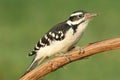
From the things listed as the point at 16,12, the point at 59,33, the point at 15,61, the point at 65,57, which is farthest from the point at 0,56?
the point at 65,57

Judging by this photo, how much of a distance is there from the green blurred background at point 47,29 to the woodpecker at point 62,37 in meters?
1.05

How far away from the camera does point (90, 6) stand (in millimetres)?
9398

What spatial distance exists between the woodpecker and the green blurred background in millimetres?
1055

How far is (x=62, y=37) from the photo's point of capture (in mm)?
5238

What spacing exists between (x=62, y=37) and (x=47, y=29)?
3.25m

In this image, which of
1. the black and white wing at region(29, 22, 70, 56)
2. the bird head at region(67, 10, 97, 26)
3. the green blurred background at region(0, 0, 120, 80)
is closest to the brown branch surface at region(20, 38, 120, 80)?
the bird head at region(67, 10, 97, 26)

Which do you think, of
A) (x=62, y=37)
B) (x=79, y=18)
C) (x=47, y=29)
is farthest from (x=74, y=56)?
(x=47, y=29)

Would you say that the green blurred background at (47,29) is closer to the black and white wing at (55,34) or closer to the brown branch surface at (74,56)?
the black and white wing at (55,34)

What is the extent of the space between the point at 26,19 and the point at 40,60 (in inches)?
150

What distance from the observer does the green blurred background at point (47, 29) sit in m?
7.02

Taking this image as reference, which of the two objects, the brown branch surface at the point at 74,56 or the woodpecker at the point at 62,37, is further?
the woodpecker at the point at 62,37

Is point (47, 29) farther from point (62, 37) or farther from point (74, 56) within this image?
point (74, 56)

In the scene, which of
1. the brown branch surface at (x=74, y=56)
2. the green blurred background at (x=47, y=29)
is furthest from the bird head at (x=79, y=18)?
the green blurred background at (x=47, y=29)

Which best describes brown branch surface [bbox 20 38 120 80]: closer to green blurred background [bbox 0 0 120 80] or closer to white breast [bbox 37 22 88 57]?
white breast [bbox 37 22 88 57]
